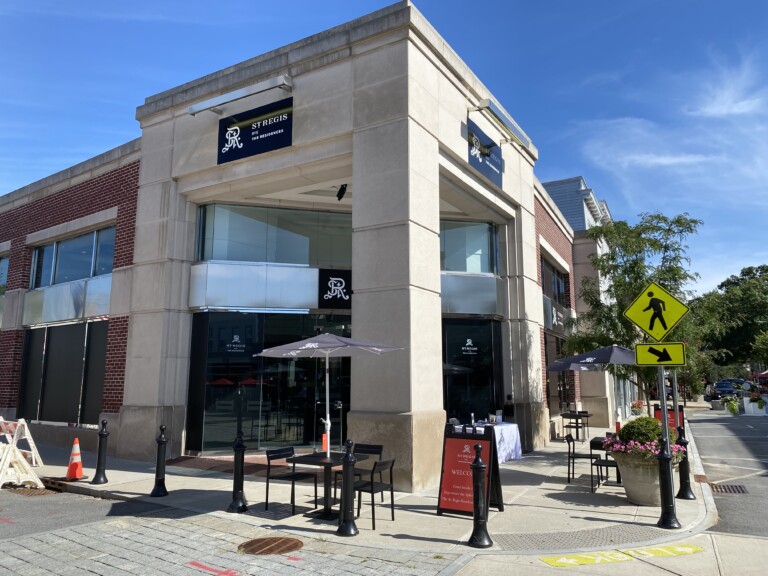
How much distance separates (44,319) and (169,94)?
804 cm

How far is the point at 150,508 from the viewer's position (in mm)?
8250

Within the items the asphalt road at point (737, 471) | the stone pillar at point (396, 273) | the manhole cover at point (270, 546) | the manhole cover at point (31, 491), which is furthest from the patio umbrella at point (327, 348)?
the asphalt road at point (737, 471)

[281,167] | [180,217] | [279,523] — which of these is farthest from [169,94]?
[279,523]

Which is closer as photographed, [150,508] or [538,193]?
[150,508]

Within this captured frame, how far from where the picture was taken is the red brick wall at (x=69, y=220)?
46.2ft

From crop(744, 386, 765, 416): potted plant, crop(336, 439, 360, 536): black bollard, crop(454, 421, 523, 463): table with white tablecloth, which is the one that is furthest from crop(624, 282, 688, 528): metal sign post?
crop(744, 386, 765, 416): potted plant

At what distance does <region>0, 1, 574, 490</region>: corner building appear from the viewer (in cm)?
1047

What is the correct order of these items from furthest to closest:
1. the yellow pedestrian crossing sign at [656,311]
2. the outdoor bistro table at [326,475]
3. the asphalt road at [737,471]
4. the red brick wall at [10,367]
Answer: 1. the red brick wall at [10,367]
2. the yellow pedestrian crossing sign at [656,311]
3. the asphalt road at [737,471]
4. the outdoor bistro table at [326,475]

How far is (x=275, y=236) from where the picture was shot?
47.6ft

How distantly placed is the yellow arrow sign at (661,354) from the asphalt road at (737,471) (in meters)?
2.28

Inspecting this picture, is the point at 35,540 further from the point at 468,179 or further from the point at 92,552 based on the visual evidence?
the point at 468,179

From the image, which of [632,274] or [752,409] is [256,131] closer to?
[632,274]

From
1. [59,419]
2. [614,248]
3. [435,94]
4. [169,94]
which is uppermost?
[169,94]

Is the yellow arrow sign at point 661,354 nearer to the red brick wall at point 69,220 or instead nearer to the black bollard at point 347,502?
the black bollard at point 347,502
